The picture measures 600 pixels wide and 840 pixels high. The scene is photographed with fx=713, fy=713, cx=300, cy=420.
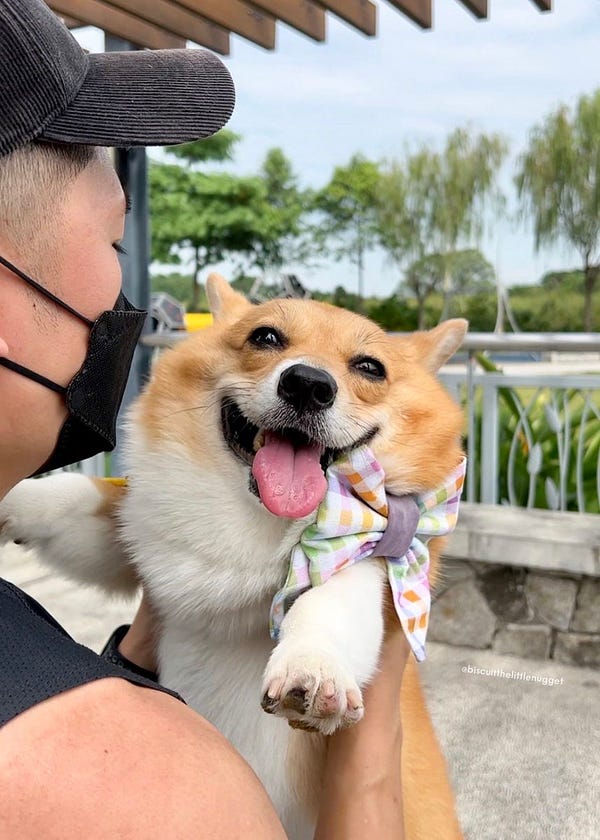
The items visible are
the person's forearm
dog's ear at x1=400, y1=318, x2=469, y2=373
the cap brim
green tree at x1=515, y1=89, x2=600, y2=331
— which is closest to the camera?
the cap brim

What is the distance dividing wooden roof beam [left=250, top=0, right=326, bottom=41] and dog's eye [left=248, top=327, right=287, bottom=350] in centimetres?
237

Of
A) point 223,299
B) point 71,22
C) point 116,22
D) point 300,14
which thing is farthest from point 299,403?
point 71,22

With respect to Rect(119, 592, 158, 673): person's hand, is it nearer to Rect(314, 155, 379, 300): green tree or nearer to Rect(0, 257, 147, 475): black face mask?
Rect(0, 257, 147, 475): black face mask

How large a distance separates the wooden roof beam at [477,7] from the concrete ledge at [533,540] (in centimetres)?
241

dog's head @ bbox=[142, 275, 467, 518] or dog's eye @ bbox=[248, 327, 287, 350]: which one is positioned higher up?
dog's eye @ bbox=[248, 327, 287, 350]

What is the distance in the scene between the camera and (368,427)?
4.46ft

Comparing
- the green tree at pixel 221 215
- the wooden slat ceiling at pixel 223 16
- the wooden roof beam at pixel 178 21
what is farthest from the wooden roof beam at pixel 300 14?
the green tree at pixel 221 215

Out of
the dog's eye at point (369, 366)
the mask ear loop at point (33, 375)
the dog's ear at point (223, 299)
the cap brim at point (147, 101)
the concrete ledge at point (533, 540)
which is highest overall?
the cap brim at point (147, 101)

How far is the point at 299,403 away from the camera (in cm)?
127

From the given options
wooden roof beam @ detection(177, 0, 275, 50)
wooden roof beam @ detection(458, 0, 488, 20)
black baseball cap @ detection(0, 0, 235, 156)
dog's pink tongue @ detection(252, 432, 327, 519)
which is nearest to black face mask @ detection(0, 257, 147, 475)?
black baseball cap @ detection(0, 0, 235, 156)

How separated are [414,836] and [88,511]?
817 millimetres

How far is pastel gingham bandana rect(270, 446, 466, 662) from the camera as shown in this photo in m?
1.12

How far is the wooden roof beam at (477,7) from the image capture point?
128 inches

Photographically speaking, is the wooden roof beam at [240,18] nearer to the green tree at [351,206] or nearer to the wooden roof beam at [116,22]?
the wooden roof beam at [116,22]
